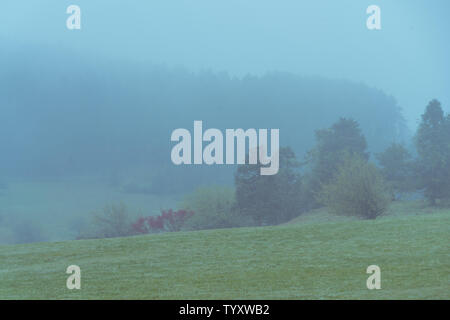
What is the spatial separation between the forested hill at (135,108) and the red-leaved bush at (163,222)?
13.2 meters

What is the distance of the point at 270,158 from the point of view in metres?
42.0

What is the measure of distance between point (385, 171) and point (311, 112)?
18653mm

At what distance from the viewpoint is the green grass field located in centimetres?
1217

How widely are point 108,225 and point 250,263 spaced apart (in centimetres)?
3081

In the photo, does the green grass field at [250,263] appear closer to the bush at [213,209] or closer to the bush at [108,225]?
the bush at [213,209]

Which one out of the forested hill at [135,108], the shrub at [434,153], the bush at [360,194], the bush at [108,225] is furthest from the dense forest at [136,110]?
the bush at [360,194]

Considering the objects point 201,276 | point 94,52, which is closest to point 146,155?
point 94,52

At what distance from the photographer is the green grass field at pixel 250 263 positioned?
479 inches

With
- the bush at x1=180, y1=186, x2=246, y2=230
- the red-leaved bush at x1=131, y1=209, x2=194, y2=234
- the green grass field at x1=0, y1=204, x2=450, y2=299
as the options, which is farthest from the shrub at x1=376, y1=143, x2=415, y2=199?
the green grass field at x1=0, y1=204, x2=450, y2=299

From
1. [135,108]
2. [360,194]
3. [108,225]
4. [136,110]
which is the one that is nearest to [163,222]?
[108,225]

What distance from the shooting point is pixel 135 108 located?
6475 cm

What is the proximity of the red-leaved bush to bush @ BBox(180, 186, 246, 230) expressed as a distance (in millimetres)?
903

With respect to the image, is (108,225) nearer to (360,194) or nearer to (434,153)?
(360,194)
